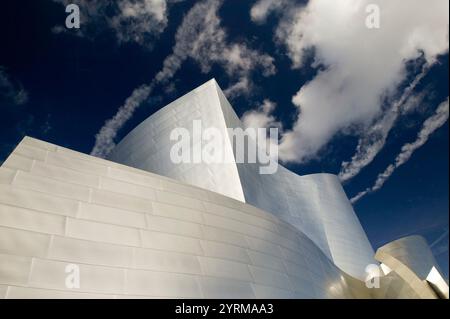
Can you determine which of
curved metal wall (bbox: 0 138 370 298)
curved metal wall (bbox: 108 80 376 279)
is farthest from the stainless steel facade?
curved metal wall (bbox: 108 80 376 279)

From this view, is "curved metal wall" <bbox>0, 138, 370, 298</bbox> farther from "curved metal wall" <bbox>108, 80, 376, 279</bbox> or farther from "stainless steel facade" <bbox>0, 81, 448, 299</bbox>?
"curved metal wall" <bbox>108, 80, 376, 279</bbox>

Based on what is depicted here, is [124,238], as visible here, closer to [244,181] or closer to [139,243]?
[139,243]

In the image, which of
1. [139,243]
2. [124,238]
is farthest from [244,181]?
[124,238]

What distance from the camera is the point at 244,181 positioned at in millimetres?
13273

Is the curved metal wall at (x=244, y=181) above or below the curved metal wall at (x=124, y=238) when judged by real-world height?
above

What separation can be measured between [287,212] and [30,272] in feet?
49.9

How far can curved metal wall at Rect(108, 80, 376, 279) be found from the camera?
539 inches

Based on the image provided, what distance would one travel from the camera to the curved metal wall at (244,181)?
44.9ft

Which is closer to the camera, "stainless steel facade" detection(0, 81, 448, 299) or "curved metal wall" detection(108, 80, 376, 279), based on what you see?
"stainless steel facade" detection(0, 81, 448, 299)

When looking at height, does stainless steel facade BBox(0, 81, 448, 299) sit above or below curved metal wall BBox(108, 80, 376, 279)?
below

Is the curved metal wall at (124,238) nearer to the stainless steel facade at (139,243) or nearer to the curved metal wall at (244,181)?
the stainless steel facade at (139,243)

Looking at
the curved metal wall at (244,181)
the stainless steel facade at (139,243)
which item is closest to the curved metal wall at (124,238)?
the stainless steel facade at (139,243)
